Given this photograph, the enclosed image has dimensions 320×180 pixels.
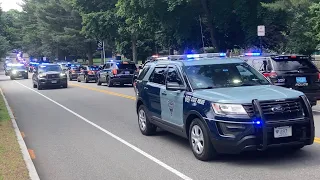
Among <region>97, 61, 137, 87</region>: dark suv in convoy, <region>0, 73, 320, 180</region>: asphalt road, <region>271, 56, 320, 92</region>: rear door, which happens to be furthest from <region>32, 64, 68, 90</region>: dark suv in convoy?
<region>271, 56, 320, 92</region>: rear door

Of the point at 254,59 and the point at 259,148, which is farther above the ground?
the point at 254,59

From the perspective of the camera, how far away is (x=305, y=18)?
78.1 ft

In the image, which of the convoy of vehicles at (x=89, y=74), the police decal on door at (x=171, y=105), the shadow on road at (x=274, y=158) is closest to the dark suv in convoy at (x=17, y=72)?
the convoy of vehicles at (x=89, y=74)

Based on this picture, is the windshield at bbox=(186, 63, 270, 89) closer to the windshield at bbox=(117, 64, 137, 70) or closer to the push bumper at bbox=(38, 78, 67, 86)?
the windshield at bbox=(117, 64, 137, 70)

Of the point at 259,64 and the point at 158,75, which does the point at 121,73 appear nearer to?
the point at 259,64

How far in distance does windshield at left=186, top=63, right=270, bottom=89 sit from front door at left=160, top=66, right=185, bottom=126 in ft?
0.97

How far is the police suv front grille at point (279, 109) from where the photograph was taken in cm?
710

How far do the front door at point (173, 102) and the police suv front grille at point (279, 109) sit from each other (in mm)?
1712

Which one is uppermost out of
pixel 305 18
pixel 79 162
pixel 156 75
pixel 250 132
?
pixel 305 18

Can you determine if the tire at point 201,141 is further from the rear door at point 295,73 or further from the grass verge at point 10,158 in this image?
the rear door at point 295,73

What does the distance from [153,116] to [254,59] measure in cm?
508

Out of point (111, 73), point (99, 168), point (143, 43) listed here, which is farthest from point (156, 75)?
point (143, 43)

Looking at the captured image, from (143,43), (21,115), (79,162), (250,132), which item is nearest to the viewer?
(250,132)

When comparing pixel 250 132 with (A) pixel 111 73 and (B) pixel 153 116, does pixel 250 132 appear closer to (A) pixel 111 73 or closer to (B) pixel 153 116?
(B) pixel 153 116
